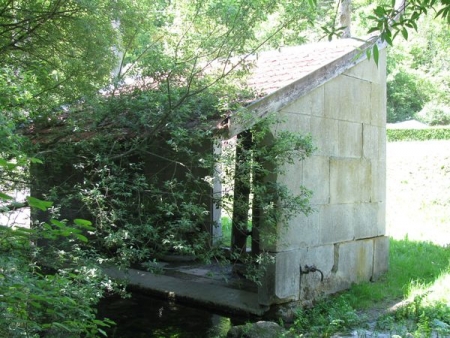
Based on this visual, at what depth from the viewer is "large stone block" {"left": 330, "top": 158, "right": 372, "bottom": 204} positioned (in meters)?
7.91

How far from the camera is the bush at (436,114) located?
27.9 meters

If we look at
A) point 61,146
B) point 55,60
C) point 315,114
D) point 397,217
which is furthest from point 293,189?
point 397,217

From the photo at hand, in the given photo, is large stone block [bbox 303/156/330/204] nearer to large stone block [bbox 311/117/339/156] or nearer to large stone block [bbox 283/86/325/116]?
large stone block [bbox 311/117/339/156]

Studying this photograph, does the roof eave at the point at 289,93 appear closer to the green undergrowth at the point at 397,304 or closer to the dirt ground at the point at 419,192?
the green undergrowth at the point at 397,304

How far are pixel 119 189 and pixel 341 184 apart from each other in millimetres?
3815

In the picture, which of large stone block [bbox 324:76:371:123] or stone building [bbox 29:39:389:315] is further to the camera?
large stone block [bbox 324:76:371:123]

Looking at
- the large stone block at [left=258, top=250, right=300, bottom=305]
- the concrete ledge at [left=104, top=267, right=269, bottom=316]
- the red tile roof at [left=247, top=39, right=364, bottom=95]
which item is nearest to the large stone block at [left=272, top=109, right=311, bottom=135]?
the red tile roof at [left=247, top=39, right=364, bottom=95]

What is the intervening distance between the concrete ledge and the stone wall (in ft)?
1.32

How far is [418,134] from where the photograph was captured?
2175 cm

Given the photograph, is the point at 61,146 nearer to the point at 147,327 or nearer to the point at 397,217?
the point at 147,327

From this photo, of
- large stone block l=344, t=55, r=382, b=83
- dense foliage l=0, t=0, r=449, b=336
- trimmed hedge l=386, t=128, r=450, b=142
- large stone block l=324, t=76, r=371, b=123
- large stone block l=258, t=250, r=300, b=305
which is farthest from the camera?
trimmed hedge l=386, t=128, r=450, b=142

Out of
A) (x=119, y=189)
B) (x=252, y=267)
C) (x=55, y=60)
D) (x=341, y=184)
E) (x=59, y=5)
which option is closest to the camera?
(x=119, y=189)

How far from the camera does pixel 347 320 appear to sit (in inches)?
260

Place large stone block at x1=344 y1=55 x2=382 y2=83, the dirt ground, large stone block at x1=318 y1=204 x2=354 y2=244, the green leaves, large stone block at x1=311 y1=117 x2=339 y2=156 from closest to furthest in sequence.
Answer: the green leaves, large stone block at x1=311 y1=117 x2=339 y2=156, large stone block at x1=318 y1=204 x2=354 y2=244, large stone block at x1=344 y1=55 x2=382 y2=83, the dirt ground
